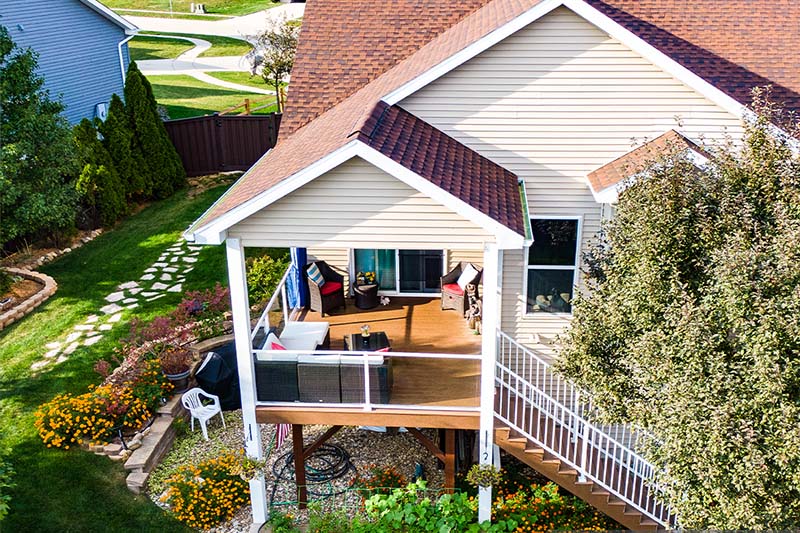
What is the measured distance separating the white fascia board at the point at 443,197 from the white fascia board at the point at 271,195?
264 mm

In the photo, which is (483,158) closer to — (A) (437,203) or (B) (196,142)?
(A) (437,203)

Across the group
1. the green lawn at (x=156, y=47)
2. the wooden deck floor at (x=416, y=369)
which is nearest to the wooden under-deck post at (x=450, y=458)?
the wooden deck floor at (x=416, y=369)

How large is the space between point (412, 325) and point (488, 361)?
3.07 meters

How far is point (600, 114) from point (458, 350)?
4365mm

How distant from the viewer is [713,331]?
7031 mm

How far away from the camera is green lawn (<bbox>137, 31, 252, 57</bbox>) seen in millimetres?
46438

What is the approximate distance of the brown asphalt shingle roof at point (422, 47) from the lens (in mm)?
11359

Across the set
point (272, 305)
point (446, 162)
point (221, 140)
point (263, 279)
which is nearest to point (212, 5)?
point (221, 140)

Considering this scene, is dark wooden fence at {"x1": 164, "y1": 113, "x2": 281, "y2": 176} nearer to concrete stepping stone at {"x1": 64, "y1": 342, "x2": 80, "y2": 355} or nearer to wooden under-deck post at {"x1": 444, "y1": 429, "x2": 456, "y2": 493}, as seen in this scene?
concrete stepping stone at {"x1": 64, "y1": 342, "x2": 80, "y2": 355}

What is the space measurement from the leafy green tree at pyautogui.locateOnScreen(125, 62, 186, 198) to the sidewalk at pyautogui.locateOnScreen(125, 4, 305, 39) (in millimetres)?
30975

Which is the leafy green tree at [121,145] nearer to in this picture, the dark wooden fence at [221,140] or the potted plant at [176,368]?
the dark wooden fence at [221,140]

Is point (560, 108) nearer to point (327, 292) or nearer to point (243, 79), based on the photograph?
point (327, 292)

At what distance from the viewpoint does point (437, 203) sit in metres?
9.55

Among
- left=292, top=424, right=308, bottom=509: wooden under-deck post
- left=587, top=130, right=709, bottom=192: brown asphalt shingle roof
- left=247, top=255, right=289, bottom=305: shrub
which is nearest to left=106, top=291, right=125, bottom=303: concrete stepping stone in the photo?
left=247, top=255, right=289, bottom=305: shrub
